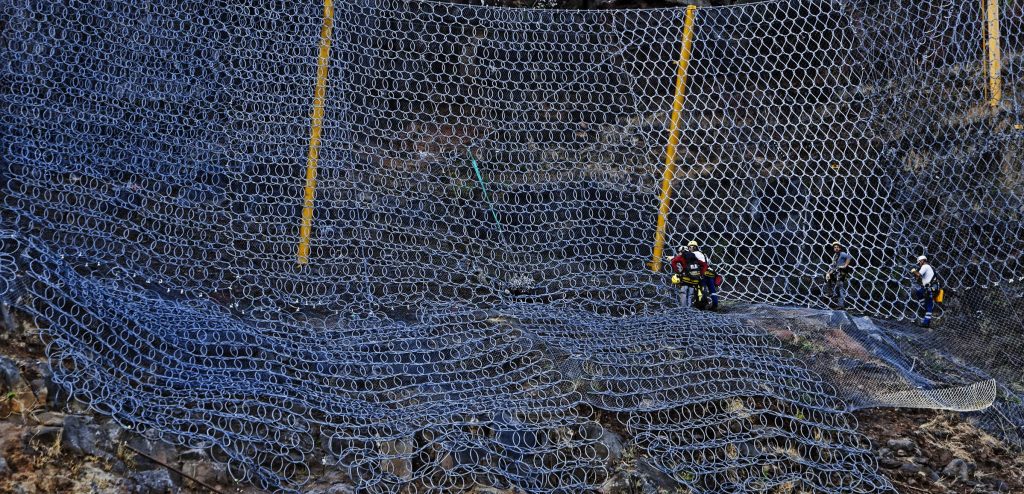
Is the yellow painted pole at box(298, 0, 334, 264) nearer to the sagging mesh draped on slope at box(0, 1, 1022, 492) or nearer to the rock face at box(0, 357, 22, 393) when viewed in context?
the sagging mesh draped on slope at box(0, 1, 1022, 492)

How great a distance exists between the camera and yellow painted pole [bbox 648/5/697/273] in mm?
8219

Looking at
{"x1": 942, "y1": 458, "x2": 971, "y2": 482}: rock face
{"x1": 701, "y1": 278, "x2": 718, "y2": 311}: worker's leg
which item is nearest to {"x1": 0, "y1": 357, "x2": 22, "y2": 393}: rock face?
{"x1": 701, "y1": 278, "x2": 718, "y2": 311}: worker's leg

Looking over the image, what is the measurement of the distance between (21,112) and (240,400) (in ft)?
8.21

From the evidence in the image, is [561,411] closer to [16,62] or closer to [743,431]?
[743,431]

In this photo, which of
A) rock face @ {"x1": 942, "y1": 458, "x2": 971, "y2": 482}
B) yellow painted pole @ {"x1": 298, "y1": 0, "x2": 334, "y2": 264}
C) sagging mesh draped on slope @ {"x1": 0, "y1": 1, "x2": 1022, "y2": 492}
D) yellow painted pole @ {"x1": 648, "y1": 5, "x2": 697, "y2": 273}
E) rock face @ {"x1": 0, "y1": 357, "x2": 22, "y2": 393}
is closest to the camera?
rock face @ {"x1": 0, "y1": 357, "x2": 22, "y2": 393}

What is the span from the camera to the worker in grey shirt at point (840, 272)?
7992 millimetres

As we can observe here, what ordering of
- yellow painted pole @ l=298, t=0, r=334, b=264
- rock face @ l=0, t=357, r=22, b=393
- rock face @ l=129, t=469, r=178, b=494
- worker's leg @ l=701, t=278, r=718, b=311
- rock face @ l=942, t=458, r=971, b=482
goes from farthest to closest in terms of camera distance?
1. worker's leg @ l=701, t=278, r=718, b=311
2. yellow painted pole @ l=298, t=0, r=334, b=264
3. rock face @ l=942, t=458, r=971, b=482
4. rock face @ l=0, t=357, r=22, b=393
5. rock face @ l=129, t=469, r=178, b=494

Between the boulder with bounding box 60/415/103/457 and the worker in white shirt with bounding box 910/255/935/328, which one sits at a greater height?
the worker in white shirt with bounding box 910/255/935/328

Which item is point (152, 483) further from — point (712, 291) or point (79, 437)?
point (712, 291)

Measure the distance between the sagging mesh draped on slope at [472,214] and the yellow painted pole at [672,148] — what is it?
0.15 metres

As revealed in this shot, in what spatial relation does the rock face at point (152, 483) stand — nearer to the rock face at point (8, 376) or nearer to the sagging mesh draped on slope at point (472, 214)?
the sagging mesh draped on slope at point (472, 214)

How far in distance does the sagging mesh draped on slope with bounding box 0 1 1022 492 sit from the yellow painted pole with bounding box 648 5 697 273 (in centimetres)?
15

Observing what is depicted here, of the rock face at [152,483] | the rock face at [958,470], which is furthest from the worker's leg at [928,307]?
the rock face at [152,483]

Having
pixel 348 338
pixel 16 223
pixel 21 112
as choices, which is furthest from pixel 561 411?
pixel 21 112
